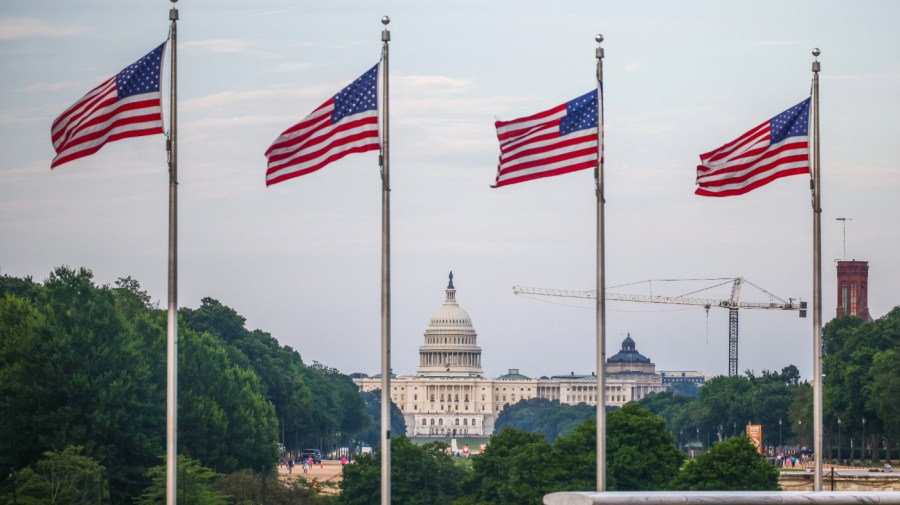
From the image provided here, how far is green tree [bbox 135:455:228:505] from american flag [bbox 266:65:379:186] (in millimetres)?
32995

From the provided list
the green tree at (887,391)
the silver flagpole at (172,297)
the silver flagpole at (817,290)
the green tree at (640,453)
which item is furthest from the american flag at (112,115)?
the green tree at (887,391)

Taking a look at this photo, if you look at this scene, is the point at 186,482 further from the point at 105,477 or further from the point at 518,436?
the point at 518,436

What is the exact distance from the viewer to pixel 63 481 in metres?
81.1

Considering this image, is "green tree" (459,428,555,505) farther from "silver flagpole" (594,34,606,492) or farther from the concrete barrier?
the concrete barrier

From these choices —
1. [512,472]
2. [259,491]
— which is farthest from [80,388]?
[512,472]

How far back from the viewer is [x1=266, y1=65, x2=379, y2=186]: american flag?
48.8 m

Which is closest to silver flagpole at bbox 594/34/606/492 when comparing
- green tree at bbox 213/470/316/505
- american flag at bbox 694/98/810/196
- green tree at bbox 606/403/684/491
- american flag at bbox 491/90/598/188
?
american flag at bbox 491/90/598/188

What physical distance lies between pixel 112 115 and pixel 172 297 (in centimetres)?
466

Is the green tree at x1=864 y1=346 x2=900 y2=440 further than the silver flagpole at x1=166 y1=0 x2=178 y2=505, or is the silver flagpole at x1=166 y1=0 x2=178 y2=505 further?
the green tree at x1=864 y1=346 x2=900 y2=440

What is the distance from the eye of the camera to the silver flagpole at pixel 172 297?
48625 millimetres

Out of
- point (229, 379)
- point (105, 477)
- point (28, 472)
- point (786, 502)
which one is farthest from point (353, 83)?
point (229, 379)

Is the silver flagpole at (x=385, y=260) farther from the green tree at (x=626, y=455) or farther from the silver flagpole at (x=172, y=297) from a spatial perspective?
the green tree at (x=626, y=455)

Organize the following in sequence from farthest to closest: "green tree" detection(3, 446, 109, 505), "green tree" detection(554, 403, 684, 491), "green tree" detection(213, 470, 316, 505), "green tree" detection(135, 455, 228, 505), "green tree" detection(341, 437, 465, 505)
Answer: "green tree" detection(341, 437, 465, 505)
"green tree" detection(554, 403, 684, 491)
"green tree" detection(213, 470, 316, 505)
"green tree" detection(135, 455, 228, 505)
"green tree" detection(3, 446, 109, 505)

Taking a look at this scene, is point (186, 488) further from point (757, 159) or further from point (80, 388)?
point (757, 159)
